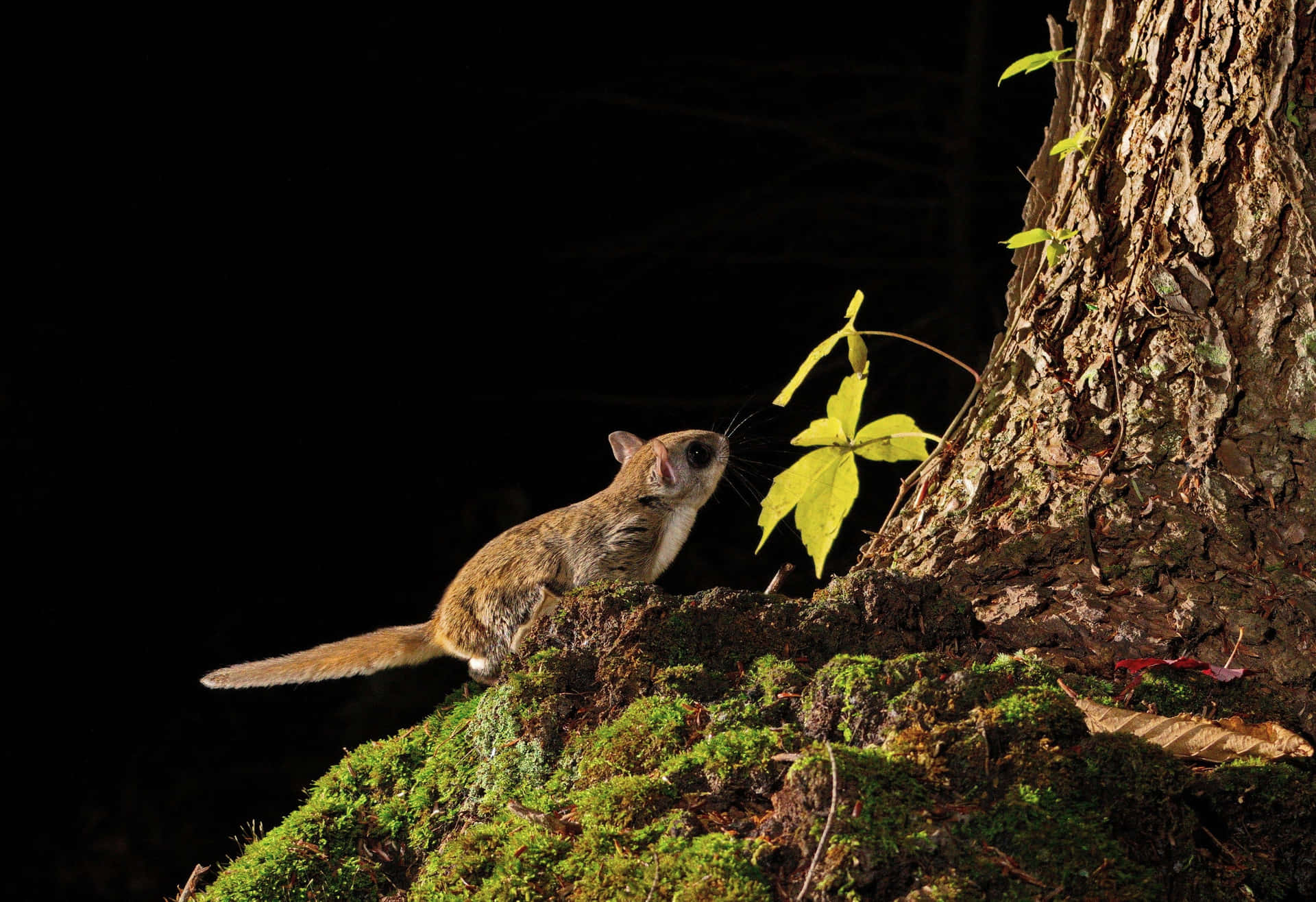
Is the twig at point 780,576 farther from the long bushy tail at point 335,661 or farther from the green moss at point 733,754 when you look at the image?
the long bushy tail at point 335,661

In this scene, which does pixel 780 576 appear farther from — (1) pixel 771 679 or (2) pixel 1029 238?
(2) pixel 1029 238

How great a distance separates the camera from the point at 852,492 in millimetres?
2094

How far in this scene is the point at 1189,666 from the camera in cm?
160

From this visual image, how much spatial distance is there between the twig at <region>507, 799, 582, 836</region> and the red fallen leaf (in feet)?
2.92

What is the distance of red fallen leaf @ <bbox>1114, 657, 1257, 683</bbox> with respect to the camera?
5.16 feet

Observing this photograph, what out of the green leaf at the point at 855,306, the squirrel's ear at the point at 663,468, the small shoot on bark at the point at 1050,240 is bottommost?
the squirrel's ear at the point at 663,468

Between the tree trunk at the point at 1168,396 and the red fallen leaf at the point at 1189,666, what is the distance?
0.09 feet

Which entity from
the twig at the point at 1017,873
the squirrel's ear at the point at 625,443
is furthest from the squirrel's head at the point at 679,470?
the twig at the point at 1017,873

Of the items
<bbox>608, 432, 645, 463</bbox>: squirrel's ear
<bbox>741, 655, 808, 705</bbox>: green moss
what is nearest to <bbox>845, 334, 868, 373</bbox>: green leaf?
<bbox>741, 655, 808, 705</bbox>: green moss

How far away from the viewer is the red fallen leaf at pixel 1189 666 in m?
1.57

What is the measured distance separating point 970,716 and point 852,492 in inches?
32.7

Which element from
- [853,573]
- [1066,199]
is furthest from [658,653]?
[1066,199]

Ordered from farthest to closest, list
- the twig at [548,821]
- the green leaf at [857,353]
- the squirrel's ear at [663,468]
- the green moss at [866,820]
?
the squirrel's ear at [663,468]
the green leaf at [857,353]
the twig at [548,821]
the green moss at [866,820]

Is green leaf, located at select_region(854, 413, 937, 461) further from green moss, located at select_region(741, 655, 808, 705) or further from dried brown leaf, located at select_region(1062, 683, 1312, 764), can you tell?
dried brown leaf, located at select_region(1062, 683, 1312, 764)
